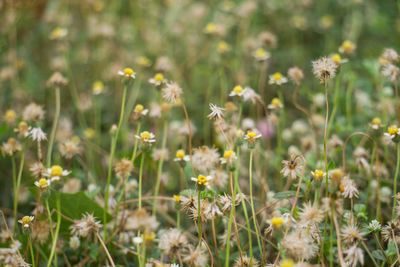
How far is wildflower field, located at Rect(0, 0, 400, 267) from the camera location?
3.04 ft

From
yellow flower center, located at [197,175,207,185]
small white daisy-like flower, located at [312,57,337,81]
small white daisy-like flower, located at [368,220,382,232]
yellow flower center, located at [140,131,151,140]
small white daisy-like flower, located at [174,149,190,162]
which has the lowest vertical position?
small white daisy-like flower, located at [368,220,382,232]

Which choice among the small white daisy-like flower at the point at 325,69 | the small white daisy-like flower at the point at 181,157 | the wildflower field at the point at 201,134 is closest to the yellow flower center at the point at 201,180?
the wildflower field at the point at 201,134

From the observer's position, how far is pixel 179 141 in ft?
5.27

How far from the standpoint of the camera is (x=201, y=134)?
1.82 meters

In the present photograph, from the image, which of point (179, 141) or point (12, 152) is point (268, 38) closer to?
point (179, 141)

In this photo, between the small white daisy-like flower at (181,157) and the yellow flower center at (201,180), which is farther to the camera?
the small white daisy-like flower at (181,157)

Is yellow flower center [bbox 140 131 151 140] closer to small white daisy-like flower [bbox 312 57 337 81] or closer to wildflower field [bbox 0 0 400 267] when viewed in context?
wildflower field [bbox 0 0 400 267]

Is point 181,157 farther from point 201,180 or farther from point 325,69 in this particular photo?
point 325,69

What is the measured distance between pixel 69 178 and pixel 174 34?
4.16 ft

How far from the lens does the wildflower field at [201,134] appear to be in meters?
0.93

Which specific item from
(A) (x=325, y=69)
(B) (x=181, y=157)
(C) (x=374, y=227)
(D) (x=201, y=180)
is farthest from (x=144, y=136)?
(C) (x=374, y=227)

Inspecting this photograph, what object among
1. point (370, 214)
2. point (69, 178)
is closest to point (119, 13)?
point (69, 178)

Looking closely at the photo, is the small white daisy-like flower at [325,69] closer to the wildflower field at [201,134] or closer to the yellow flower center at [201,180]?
the wildflower field at [201,134]

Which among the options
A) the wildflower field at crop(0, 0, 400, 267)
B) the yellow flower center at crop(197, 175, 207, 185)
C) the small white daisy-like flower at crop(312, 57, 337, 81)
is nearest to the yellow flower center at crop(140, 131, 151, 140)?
the wildflower field at crop(0, 0, 400, 267)
